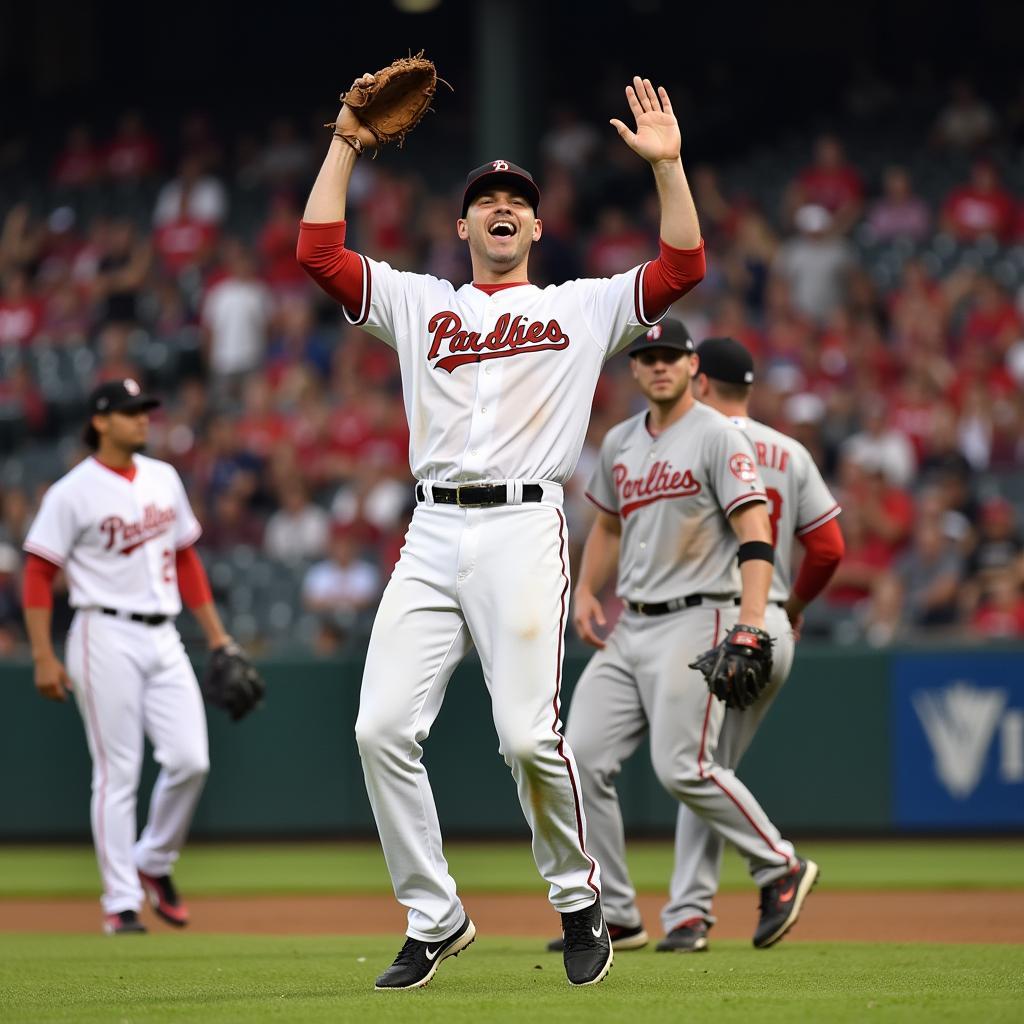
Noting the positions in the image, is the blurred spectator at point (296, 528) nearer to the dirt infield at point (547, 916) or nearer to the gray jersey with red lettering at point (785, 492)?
the dirt infield at point (547, 916)

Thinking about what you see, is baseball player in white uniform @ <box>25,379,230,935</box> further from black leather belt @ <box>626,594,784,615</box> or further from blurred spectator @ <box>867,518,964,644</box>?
blurred spectator @ <box>867,518,964,644</box>

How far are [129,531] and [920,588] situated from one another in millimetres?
5249

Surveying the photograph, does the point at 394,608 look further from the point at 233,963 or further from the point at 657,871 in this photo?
the point at 657,871

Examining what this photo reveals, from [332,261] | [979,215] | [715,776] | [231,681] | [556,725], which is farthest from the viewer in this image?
[979,215]

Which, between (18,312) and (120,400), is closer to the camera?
(120,400)

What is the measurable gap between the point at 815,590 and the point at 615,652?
76 cm

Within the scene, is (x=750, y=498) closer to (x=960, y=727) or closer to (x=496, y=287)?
(x=496, y=287)

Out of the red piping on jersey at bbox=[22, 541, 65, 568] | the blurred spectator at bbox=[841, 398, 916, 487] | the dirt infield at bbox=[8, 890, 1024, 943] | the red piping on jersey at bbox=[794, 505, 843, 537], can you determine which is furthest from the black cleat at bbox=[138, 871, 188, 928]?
the blurred spectator at bbox=[841, 398, 916, 487]

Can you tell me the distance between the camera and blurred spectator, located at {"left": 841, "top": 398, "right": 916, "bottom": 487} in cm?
1137

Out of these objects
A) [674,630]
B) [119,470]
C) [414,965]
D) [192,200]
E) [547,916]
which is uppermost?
[192,200]

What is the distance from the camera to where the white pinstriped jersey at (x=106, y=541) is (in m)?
7.12

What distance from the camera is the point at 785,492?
20.7ft

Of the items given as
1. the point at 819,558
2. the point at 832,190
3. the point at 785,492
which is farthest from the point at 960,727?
the point at 832,190

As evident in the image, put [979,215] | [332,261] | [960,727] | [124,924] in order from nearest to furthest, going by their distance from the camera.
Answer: [332,261], [124,924], [960,727], [979,215]
